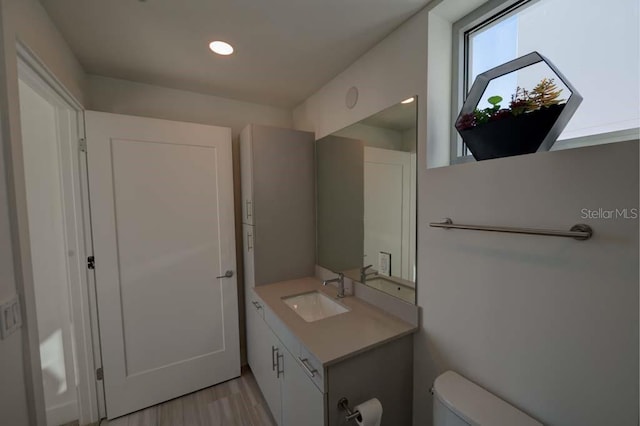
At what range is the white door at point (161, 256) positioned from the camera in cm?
172

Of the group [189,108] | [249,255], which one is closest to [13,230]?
[249,255]

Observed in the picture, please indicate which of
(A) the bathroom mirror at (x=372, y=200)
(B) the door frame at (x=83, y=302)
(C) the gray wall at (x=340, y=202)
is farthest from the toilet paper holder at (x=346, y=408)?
(B) the door frame at (x=83, y=302)

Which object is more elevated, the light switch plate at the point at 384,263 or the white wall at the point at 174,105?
the white wall at the point at 174,105

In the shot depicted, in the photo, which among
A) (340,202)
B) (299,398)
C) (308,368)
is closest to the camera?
(308,368)

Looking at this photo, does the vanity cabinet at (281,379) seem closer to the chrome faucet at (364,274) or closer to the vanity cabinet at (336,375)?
the vanity cabinet at (336,375)

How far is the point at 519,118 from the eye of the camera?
89 cm

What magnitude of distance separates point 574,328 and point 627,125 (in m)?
0.69

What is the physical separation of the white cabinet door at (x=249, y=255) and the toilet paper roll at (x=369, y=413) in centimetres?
117

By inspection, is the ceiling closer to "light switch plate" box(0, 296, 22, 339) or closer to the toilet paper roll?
"light switch plate" box(0, 296, 22, 339)

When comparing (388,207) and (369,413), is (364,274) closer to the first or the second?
(388,207)

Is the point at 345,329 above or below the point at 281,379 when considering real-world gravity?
above

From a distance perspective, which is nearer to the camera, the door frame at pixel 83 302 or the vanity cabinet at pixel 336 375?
the vanity cabinet at pixel 336 375

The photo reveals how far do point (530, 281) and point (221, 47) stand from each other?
75.6 inches

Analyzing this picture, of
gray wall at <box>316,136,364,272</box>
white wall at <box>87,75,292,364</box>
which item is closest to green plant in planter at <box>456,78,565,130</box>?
gray wall at <box>316,136,364,272</box>
